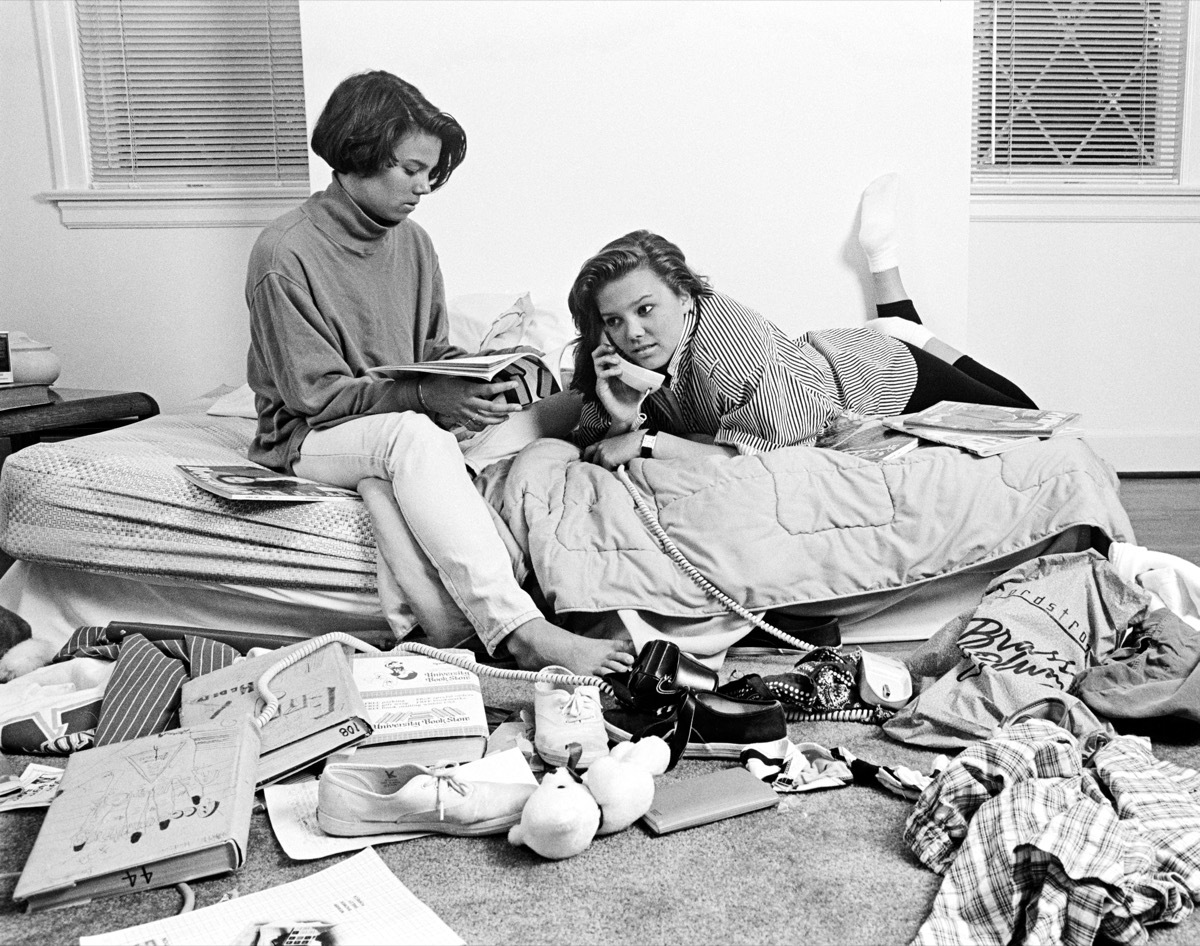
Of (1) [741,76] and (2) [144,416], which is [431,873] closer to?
(2) [144,416]

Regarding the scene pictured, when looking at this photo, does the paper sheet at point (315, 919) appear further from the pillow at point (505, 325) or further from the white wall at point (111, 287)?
the white wall at point (111, 287)

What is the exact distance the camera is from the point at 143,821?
1.21 m

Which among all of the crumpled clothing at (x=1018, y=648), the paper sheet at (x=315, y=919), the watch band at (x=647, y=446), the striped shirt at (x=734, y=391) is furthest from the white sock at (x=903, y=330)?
the paper sheet at (x=315, y=919)

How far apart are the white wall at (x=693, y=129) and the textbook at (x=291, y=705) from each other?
1621 mm

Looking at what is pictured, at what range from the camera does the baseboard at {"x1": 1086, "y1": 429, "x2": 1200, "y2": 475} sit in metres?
3.52

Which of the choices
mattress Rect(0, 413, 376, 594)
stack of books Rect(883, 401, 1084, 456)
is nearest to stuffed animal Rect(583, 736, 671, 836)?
mattress Rect(0, 413, 376, 594)

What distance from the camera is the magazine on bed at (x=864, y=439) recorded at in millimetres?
2000

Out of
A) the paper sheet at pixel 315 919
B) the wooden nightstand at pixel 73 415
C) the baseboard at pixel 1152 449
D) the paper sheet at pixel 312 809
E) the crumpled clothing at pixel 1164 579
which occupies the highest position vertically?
the wooden nightstand at pixel 73 415

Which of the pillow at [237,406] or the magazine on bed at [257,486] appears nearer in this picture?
the magazine on bed at [257,486]

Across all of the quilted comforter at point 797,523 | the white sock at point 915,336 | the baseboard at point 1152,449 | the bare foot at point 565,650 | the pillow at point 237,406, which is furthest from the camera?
the baseboard at point 1152,449

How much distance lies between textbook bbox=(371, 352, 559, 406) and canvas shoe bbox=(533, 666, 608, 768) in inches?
20.0

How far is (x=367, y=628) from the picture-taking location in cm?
194

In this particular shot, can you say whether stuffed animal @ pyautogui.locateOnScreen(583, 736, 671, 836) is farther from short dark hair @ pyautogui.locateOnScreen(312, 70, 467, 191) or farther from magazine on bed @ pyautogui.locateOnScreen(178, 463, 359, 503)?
short dark hair @ pyautogui.locateOnScreen(312, 70, 467, 191)

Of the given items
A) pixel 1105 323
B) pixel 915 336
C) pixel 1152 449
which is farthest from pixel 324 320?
pixel 1152 449
